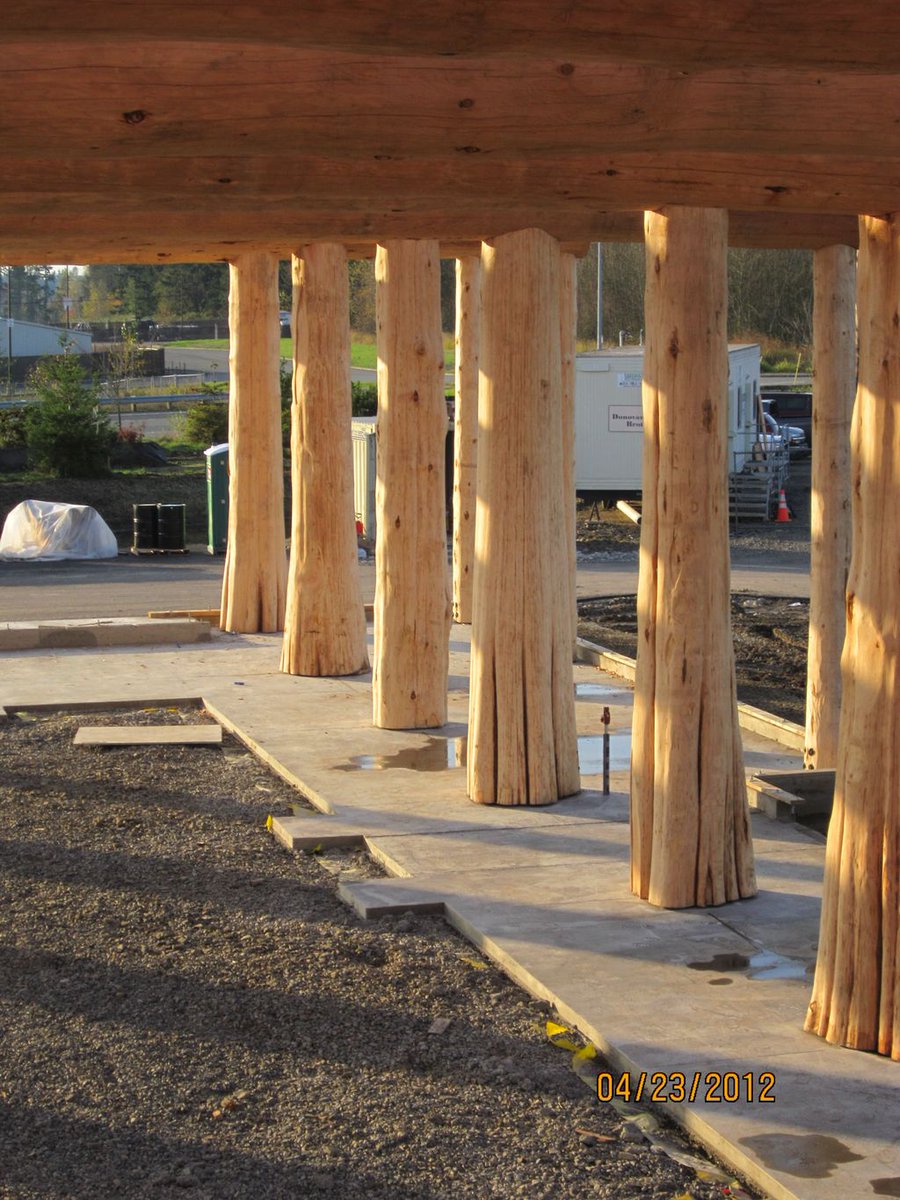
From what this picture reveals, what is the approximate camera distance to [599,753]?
36.5ft

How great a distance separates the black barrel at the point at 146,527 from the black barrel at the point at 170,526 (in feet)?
0.20

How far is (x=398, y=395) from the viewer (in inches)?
452

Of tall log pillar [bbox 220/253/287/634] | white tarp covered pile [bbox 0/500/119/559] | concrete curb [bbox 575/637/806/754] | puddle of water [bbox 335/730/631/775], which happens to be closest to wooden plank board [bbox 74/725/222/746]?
puddle of water [bbox 335/730/631/775]

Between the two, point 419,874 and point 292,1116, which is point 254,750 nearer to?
point 419,874

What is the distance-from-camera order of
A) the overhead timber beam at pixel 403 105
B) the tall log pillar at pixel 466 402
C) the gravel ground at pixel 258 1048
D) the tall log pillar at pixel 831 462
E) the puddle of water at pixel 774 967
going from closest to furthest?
the gravel ground at pixel 258 1048
the overhead timber beam at pixel 403 105
the puddle of water at pixel 774 967
the tall log pillar at pixel 831 462
the tall log pillar at pixel 466 402

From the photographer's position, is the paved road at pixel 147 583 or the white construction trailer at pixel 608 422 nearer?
the paved road at pixel 147 583

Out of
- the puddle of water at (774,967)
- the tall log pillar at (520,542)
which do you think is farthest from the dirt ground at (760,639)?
the puddle of water at (774,967)

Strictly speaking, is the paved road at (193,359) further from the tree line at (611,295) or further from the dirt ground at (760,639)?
the dirt ground at (760,639)

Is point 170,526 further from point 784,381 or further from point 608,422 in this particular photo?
point 784,381

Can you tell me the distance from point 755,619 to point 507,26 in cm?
1303

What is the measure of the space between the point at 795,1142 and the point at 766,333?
40.6 meters

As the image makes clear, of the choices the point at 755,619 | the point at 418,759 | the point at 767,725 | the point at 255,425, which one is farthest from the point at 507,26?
the point at 755,619

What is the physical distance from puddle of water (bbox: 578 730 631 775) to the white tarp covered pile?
1336 centimetres

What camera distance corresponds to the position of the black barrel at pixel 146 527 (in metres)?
23.3
